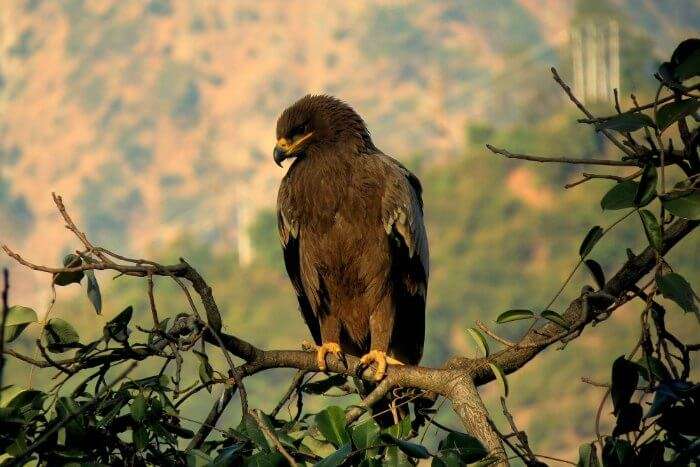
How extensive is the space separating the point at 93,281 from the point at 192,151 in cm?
11990

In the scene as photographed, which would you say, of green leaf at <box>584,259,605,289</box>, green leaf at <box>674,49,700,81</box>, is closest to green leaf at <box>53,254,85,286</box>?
green leaf at <box>584,259,605,289</box>

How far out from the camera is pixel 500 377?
3098 millimetres

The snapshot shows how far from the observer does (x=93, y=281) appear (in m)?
3.22

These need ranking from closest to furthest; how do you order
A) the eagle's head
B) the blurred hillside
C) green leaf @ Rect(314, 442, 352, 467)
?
green leaf @ Rect(314, 442, 352, 467), the eagle's head, the blurred hillside

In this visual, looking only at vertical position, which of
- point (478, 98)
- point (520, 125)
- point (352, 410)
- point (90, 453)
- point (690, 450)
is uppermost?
point (478, 98)

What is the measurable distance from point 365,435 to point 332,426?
0.20 metres

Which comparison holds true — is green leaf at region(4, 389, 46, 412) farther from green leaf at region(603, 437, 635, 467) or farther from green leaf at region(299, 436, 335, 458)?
green leaf at region(603, 437, 635, 467)

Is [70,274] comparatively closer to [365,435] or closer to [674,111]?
[365,435]

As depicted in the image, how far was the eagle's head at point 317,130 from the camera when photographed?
5.20 m

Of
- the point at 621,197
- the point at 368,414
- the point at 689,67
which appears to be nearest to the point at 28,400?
the point at 368,414

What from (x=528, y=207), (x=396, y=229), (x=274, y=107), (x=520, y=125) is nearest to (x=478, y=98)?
(x=274, y=107)

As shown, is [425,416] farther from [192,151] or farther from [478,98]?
[192,151]

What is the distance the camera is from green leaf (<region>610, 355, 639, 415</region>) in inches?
108

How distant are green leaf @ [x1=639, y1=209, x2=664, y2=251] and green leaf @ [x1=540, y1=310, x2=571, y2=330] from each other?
1.07ft
